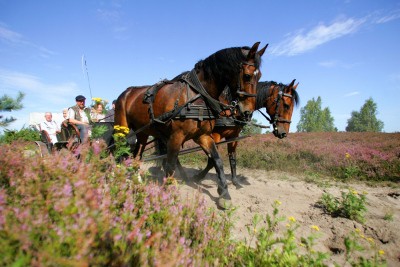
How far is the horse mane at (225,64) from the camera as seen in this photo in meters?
3.89

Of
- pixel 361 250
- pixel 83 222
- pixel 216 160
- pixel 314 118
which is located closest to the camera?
pixel 83 222

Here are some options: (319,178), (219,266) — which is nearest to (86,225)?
(219,266)

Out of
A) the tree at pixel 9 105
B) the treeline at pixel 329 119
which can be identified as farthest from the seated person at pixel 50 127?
the treeline at pixel 329 119

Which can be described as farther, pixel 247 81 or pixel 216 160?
pixel 216 160

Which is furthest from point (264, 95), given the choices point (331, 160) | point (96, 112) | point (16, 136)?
point (16, 136)

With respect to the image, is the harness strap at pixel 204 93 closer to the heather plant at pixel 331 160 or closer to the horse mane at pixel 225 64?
the horse mane at pixel 225 64

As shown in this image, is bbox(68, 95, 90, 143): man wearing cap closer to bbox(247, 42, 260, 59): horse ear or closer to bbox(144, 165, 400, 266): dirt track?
bbox(144, 165, 400, 266): dirt track

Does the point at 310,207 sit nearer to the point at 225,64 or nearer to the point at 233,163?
the point at 233,163

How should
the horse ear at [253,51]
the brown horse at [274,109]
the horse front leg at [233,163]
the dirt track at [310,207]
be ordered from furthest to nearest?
1. the horse front leg at [233,163]
2. the brown horse at [274,109]
3. the horse ear at [253,51]
4. the dirt track at [310,207]

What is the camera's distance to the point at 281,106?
5.70m

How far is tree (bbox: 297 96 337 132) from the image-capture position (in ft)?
232

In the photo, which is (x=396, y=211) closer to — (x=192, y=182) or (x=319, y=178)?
(x=319, y=178)

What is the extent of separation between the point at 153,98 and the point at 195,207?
260 cm

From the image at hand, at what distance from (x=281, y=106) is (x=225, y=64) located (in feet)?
7.78
